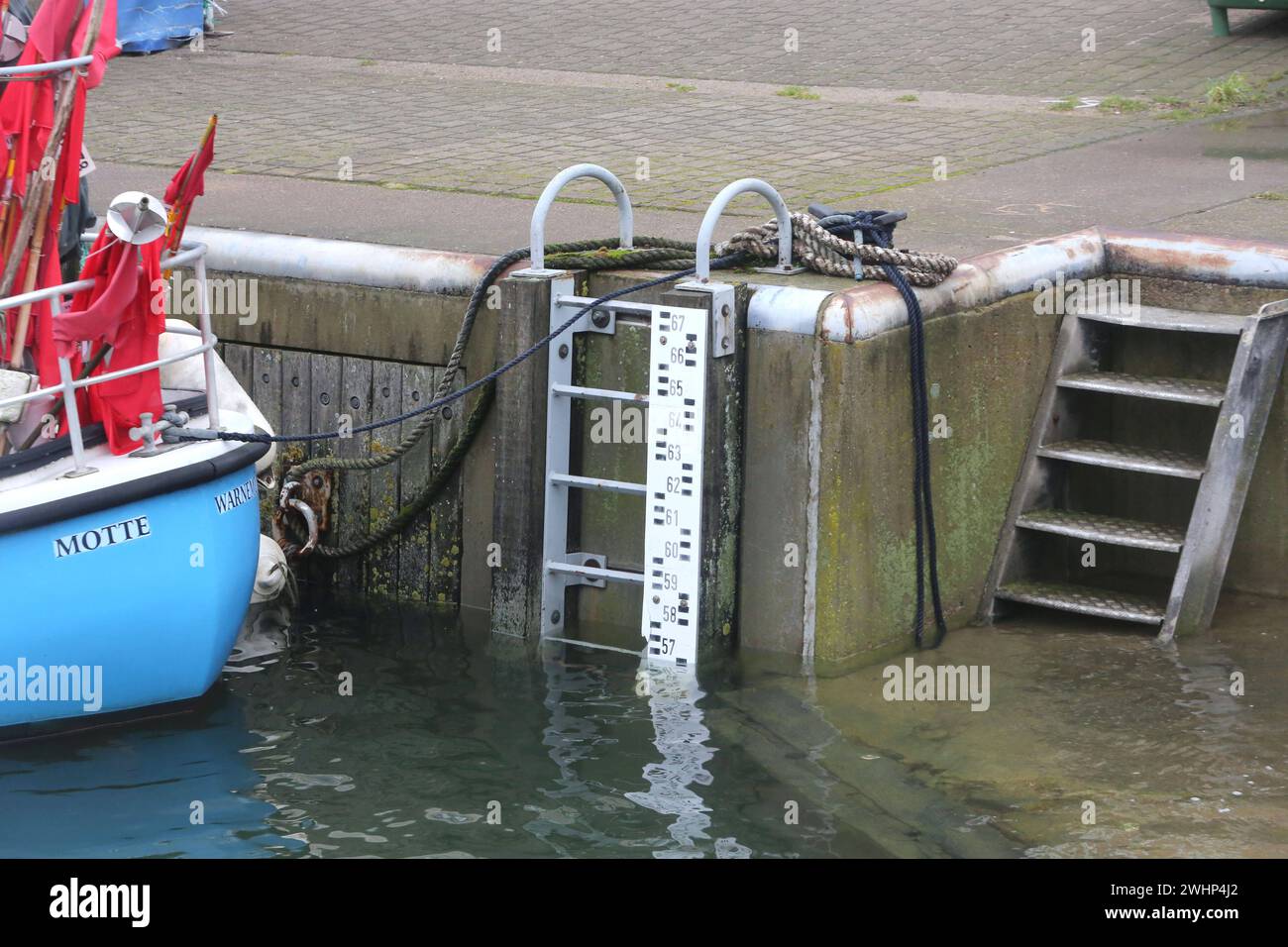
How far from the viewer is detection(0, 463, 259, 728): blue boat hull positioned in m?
6.91

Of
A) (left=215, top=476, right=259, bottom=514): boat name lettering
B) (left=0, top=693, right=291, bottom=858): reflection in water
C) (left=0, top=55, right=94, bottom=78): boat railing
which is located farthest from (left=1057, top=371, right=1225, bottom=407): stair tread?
(left=0, top=55, right=94, bottom=78): boat railing

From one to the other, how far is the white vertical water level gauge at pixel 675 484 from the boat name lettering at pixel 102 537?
6.45 feet

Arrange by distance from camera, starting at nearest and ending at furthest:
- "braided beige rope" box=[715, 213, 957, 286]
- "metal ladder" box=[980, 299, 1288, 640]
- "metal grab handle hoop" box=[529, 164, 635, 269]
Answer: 1. "metal grab handle hoop" box=[529, 164, 635, 269]
2. "braided beige rope" box=[715, 213, 957, 286]
3. "metal ladder" box=[980, 299, 1288, 640]

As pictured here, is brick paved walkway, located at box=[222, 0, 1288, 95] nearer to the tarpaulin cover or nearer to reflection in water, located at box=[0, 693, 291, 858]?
the tarpaulin cover

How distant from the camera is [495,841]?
6328 mm

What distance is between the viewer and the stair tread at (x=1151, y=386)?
8367mm

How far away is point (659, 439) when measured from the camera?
773 centimetres

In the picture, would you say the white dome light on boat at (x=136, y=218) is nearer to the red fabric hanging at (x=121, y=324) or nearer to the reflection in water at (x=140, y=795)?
the red fabric hanging at (x=121, y=324)

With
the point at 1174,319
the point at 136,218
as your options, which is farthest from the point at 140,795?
the point at 1174,319

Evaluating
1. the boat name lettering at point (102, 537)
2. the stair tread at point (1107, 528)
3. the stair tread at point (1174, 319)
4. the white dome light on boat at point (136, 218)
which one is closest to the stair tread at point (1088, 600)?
the stair tread at point (1107, 528)

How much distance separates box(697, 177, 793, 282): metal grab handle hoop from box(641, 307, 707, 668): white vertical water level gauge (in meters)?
0.22

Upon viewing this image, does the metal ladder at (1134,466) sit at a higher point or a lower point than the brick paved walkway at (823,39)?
lower
